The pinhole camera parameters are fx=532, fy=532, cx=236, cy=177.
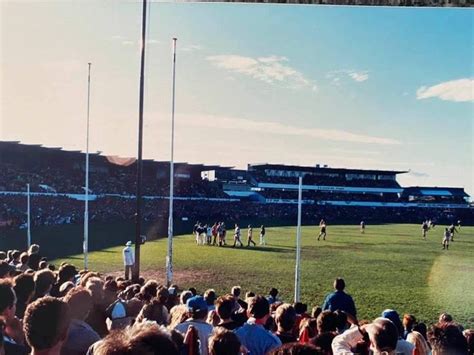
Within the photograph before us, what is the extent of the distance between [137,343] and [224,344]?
134 centimetres

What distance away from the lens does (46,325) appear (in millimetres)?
3035

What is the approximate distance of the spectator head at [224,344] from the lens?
10.5 feet

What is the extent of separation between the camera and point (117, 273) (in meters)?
18.2

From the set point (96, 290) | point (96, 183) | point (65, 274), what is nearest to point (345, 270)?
point (65, 274)

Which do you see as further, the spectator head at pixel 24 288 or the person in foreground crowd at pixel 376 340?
the spectator head at pixel 24 288

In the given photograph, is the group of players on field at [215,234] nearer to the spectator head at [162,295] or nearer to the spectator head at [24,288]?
the spectator head at [162,295]

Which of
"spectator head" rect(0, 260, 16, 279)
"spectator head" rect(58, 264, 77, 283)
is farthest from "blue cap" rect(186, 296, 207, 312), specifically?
"spectator head" rect(0, 260, 16, 279)

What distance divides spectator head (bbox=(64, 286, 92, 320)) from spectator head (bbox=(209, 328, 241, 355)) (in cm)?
142

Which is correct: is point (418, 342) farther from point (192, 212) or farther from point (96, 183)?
point (192, 212)

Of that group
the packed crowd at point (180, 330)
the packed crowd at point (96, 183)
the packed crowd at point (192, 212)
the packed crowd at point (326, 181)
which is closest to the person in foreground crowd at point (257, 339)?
the packed crowd at point (180, 330)

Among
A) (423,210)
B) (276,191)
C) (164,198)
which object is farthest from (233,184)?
(423,210)

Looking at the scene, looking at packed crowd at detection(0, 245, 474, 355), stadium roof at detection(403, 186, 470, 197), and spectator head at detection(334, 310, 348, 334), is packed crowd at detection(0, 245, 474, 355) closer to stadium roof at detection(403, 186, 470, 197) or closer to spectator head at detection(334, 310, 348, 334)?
spectator head at detection(334, 310, 348, 334)

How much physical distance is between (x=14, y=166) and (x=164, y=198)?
37.6 ft

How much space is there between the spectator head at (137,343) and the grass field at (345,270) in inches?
441
